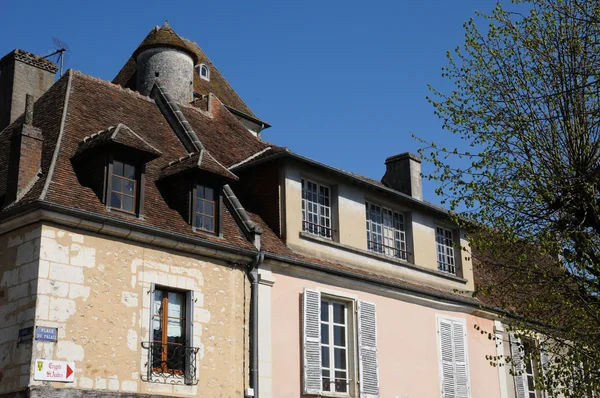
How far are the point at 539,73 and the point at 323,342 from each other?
5865mm

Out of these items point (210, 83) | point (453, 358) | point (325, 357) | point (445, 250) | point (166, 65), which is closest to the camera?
point (325, 357)

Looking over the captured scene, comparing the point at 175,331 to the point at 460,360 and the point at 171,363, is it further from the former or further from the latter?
the point at 460,360

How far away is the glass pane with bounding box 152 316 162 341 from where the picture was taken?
1270 centimetres

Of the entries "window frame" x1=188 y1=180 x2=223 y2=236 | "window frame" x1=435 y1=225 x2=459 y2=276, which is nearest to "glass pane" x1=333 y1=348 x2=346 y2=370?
"window frame" x1=188 y1=180 x2=223 y2=236

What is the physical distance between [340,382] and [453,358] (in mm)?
3477

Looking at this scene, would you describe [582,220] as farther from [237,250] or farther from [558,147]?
[237,250]

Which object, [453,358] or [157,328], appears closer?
[157,328]

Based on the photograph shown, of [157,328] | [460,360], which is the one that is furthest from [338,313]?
Result: [157,328]

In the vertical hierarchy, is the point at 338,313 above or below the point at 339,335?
above

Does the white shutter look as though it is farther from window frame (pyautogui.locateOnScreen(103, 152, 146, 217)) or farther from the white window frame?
window frame (pyautogui.locateOnScreen(103, 152, 146, 217))

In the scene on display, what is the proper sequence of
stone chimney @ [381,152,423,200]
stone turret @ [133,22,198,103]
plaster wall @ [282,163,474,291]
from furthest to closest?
stone turret @ [133,22,198,103]
stone chimney @ [381,152,423,200]
plaster wall @ [282,163,474,291]

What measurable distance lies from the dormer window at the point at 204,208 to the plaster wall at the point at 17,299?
2.85m

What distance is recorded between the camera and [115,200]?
12883 mm

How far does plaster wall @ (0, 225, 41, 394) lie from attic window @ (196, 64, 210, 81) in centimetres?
1536
